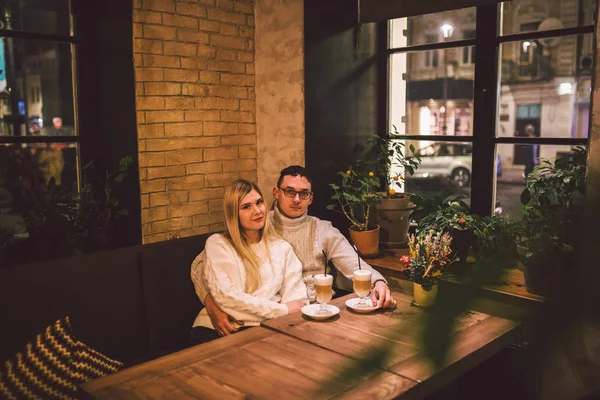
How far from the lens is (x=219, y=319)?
8.66 ft

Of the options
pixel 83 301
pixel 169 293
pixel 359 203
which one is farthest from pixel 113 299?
pixel 359 203

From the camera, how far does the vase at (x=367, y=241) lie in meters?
3.47

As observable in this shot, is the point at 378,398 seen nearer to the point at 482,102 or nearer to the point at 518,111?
the point at 482,102

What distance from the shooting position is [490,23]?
338 centimetres

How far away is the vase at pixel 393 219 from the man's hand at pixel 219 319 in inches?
53.0

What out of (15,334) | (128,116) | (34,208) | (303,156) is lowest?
(15,334)

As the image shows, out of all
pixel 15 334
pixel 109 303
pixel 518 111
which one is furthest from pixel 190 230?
pixel 518 111

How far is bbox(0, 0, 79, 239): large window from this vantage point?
3160 millimetres

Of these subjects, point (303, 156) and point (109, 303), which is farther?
point (303, 156)

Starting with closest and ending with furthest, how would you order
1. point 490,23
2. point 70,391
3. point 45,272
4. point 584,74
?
point 70,391 → point 45,272 → point 584,74 → point 490,23

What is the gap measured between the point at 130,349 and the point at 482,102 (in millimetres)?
2384

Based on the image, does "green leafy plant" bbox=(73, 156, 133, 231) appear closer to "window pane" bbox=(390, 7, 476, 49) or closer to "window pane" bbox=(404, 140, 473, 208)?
"window pane" bbox=(404, 140, 473, 208)

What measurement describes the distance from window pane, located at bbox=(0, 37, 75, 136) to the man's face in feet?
4.30

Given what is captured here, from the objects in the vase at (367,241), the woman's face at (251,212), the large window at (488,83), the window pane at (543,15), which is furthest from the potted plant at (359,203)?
the window pane at (543,15)
